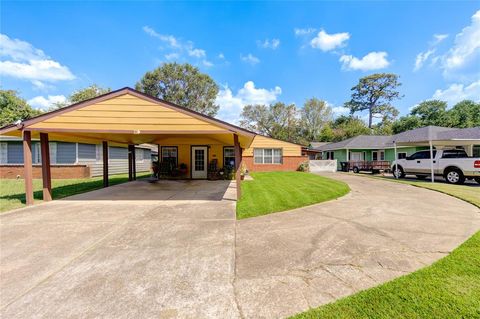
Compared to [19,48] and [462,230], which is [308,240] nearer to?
[462,230]

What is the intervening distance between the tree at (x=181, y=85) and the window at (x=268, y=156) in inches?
727

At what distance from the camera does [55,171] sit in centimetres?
1366

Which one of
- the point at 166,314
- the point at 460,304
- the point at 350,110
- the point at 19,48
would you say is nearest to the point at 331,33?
the point at 460,304

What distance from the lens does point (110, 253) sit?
3.59 m

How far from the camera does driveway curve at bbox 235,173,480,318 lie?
2.45 m

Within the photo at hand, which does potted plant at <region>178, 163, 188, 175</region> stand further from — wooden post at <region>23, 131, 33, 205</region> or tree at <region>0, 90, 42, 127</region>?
tree at <region>0, 90, 42, 127</region>

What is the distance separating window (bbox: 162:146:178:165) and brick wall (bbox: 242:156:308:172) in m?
6.89

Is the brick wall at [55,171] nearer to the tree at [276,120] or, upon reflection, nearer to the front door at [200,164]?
the front door at [200,164]

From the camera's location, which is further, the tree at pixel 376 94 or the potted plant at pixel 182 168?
the tree at pixel 376 94

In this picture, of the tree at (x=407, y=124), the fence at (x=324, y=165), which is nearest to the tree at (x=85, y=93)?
the fence at (x=324, y=165)

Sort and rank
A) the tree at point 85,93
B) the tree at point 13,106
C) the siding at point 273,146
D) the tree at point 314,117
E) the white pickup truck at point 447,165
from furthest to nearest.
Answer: the tree at point 314,117 < the tree at point 85,93 < the tree at point 13,106 < the siding at point 273,146 < the white pickup truck at point 447,165

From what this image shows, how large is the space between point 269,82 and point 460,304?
36.4 m

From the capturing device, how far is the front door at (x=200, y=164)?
48.2ft

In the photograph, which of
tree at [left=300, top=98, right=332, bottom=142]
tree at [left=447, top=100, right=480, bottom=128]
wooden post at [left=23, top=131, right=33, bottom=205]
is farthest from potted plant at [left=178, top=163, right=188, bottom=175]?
tree at [left=447, top=100, right=480, bottom=128]
